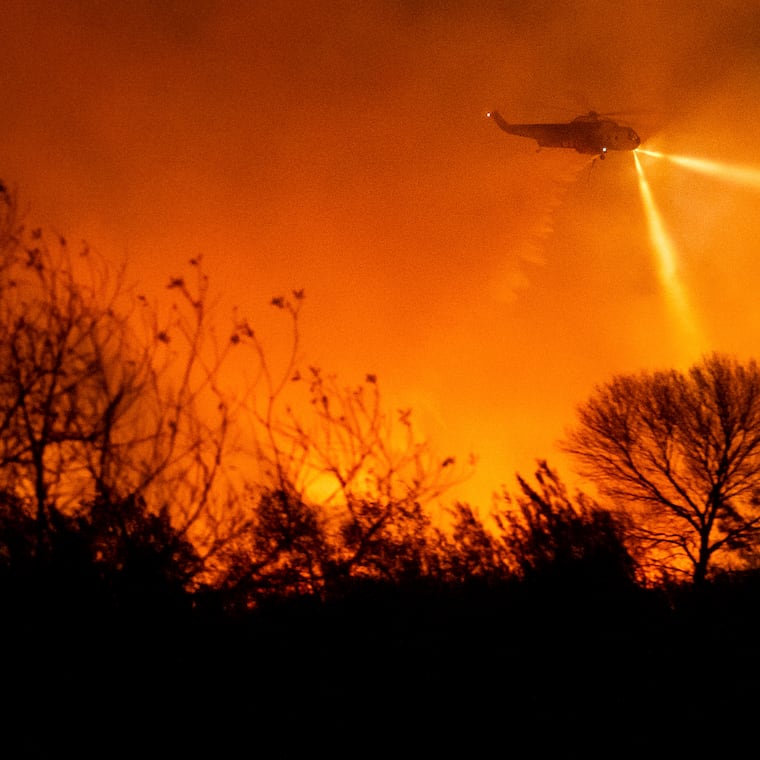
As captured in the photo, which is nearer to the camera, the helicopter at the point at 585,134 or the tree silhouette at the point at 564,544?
the tree silhouette at the point at 564,544

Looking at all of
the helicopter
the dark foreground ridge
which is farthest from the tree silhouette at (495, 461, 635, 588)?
the helicopter

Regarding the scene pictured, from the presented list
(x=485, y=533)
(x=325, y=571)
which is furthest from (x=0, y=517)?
(x=485, y=533)

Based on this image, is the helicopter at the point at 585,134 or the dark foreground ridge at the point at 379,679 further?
the helicopter at the point at 585,134

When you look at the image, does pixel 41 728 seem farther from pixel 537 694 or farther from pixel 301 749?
pixel 537 694

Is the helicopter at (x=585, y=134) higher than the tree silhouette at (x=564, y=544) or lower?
higher

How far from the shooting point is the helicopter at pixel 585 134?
13273mm

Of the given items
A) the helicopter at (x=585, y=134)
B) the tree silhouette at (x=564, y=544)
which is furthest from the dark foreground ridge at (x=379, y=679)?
the helicopter at (x=585, y=134)

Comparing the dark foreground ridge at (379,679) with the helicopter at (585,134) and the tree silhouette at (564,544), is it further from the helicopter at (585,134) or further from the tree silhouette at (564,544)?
the helicopter at (585,134)

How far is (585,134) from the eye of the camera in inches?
535

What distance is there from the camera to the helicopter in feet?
43.5

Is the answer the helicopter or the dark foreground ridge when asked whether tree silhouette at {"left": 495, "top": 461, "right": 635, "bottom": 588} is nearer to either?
the dark foreground ridge

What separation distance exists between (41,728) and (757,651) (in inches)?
268

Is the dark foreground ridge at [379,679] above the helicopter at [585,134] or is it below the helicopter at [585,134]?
below

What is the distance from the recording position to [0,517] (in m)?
5.21
